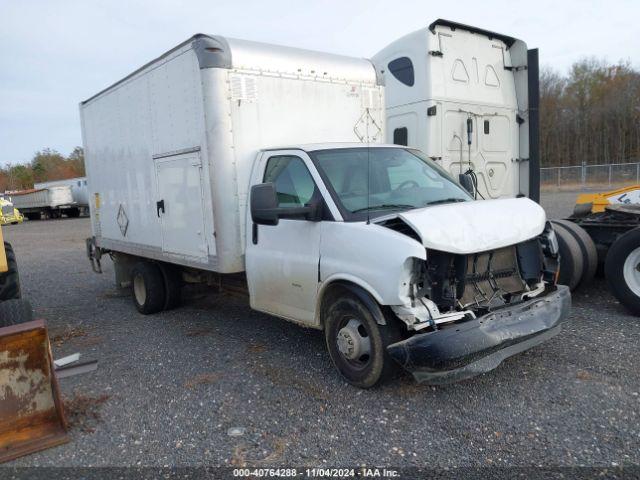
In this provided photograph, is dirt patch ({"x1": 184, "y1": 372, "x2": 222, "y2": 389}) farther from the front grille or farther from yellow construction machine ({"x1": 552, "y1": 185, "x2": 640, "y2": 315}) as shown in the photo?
yellow construction machine ({"x1": 552, "y1": 185, "x2": 640, "y2": 315})

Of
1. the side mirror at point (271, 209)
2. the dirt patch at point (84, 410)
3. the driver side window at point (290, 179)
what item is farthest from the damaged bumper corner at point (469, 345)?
the dirt patch at point (84, 410)

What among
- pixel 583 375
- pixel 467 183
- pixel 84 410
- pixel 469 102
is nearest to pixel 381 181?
pixel 467 183

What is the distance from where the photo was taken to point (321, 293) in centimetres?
444

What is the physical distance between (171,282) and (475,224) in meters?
4.63

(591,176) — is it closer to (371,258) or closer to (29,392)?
(371,258)

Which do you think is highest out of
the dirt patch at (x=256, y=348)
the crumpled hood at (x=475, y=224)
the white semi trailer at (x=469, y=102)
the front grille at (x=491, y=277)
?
the white semi trailer at (x=469, y=102)

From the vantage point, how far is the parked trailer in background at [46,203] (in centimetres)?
3772

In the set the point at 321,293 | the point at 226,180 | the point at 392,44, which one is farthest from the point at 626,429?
the point at 392,44

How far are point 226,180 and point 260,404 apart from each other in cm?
219

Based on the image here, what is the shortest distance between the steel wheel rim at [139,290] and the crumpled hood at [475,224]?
15.1 feet

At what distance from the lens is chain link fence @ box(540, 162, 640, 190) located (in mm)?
31391

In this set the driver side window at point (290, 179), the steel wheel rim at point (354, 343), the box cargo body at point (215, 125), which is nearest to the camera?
the steel wheel rim at point (354, 343)

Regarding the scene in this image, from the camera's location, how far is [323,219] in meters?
4.41

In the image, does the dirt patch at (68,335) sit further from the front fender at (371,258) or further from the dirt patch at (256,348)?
the front fender at (371,258)
